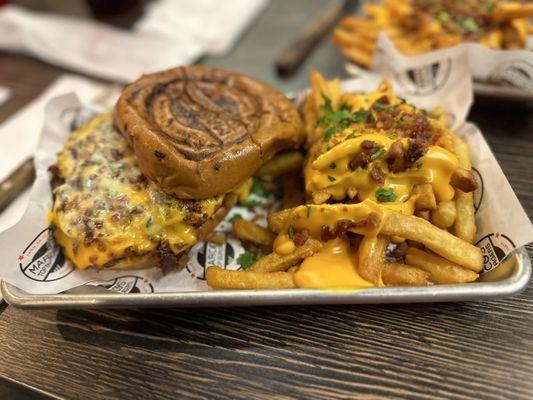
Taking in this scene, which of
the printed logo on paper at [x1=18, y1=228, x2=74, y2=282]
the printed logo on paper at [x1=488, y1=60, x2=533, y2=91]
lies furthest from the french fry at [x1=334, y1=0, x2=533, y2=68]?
the printed logo on paper at [x1=18, y1=228, x2=74, y2=282]

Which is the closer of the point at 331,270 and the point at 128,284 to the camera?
the point at 331,270

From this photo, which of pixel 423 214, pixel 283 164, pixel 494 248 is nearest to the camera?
pixel 494 248

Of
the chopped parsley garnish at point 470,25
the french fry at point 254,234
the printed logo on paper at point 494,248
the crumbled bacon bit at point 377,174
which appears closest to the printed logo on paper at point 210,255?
the french fry at point 254,234

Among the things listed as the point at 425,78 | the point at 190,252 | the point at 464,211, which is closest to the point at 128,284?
the point at 190,252

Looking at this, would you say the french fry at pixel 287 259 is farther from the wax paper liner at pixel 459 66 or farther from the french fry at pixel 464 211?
the wax paper liner at pixel 459 66

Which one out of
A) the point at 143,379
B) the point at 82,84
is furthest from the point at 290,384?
the point at 82,84

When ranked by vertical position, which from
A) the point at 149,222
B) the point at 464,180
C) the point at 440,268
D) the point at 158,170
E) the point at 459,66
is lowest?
the point at 459,66

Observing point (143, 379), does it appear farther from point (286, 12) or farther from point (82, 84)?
point (286, 12)

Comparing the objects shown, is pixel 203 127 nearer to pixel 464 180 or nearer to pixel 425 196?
pixel 425 196
